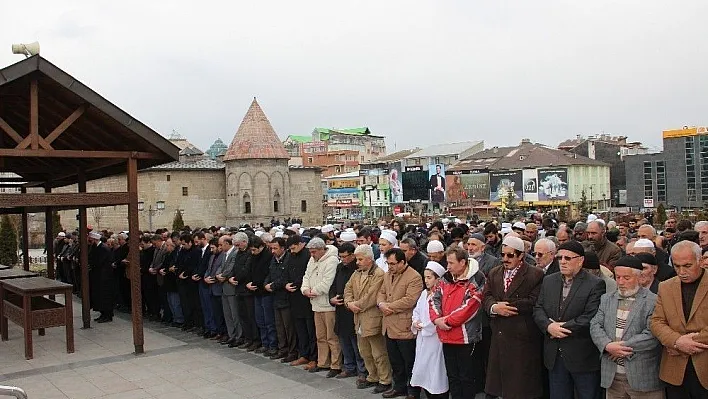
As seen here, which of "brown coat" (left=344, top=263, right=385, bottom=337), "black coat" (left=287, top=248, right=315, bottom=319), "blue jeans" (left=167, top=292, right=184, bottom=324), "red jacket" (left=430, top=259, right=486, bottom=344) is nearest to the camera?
"red jacket" (left=430, top=259, right=486, bottom=344)

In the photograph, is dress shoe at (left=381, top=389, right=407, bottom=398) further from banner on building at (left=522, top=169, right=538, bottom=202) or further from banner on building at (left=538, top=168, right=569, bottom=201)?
banner on building at (left=522, top=169, right=538, bottom=202)

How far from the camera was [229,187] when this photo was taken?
59656mm

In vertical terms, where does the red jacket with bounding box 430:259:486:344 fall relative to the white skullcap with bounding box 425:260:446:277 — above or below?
below

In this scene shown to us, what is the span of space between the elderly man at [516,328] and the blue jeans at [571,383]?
205 mm

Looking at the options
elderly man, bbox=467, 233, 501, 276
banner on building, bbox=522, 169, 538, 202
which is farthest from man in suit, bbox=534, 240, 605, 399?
banner on building, bbox=522, 169, 538, 202

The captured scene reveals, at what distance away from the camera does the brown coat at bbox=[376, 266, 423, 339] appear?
725 centimetres

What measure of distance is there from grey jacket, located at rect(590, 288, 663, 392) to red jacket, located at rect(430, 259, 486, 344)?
4.47 feet

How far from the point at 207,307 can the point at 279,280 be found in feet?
9.05

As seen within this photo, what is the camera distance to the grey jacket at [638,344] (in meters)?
5.14

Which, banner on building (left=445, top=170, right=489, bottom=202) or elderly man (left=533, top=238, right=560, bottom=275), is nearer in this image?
elderly man (left=533, top=238, right=560, bottom=275)

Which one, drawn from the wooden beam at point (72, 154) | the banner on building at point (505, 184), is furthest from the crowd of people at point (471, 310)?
the banner on building at point (505, 184)

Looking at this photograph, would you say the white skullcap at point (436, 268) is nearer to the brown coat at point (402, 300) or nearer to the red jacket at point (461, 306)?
the red jacket at point (461, 306)

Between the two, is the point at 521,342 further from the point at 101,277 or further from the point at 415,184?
the point at 415,184

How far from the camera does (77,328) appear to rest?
12859 mm
